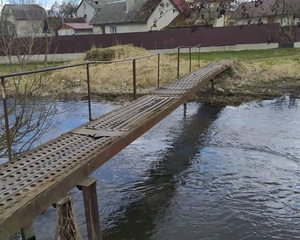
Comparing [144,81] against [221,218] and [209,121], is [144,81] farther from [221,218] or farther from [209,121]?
[221,218]

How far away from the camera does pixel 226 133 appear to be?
26.9 ft

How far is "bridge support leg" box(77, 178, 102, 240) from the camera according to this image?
356 cm

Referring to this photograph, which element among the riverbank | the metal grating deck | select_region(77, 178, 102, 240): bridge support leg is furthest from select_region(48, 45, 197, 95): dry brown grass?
select_region(77, 178, 102, 240): bridge support leg

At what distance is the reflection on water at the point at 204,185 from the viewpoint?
4.47 metres

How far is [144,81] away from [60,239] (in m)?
11.5

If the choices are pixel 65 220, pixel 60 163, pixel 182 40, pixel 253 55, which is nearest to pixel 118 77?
pixel 253 55

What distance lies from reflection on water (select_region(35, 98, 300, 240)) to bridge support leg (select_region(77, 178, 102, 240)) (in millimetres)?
720

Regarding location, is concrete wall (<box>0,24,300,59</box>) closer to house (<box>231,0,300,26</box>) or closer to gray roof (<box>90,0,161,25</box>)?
gray roof (<box>90,0,161,25</box>)

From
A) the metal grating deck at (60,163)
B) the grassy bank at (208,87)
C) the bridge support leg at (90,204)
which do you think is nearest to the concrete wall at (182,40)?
the grassy bank at (208,87)

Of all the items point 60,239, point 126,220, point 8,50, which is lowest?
point 126,220

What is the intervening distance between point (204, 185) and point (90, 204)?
243 centimetres

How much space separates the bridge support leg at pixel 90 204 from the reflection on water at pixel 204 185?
2.36 ft

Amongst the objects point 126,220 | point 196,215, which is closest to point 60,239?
point 126,220

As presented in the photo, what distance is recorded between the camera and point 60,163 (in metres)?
3.66
